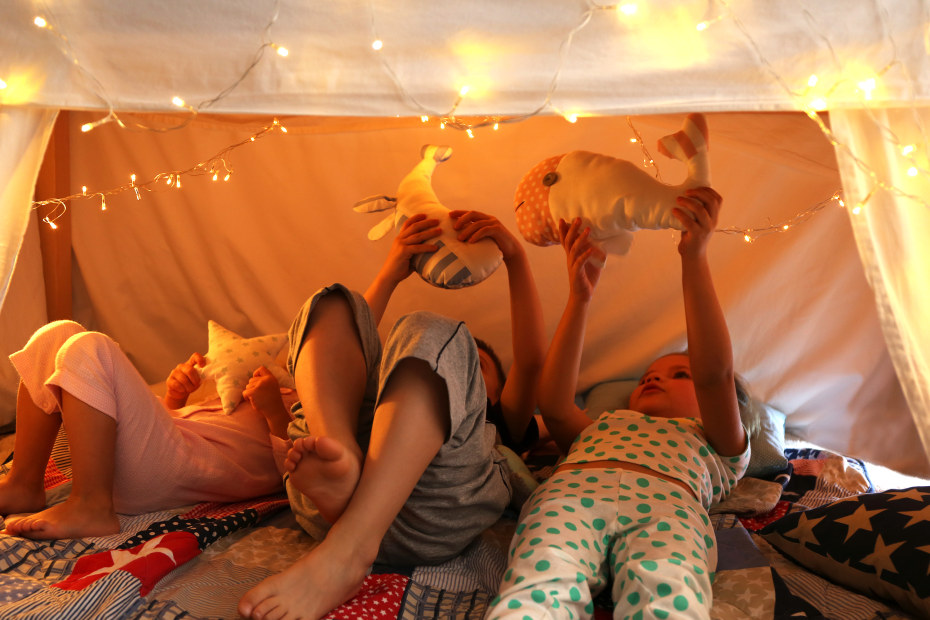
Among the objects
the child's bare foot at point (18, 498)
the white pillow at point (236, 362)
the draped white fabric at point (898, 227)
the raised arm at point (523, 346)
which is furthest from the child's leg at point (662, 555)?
the child's bare foot at point (18, 498)

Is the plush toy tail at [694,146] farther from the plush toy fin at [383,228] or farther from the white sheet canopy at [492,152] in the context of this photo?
the plush toy fin at [383,228]

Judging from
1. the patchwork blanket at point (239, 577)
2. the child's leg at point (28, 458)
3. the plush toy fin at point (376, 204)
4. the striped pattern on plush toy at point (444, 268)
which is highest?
the plush toy fin at point (376, 204)

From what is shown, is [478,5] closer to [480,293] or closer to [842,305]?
[480,293]

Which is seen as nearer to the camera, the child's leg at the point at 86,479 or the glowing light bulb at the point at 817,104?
the glowing light bulb at the point at 817,104

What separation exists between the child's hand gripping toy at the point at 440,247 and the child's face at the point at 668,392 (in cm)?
47

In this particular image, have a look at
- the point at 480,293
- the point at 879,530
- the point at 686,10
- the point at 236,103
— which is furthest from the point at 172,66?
the point at 480,293

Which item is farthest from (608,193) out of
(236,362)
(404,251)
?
(236,362)

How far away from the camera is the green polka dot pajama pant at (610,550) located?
88cm

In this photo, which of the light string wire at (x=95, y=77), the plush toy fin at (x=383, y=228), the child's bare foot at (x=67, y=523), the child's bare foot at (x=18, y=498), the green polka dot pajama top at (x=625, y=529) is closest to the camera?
the light string wire at (x=95, y=77)

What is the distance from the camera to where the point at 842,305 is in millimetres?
1852

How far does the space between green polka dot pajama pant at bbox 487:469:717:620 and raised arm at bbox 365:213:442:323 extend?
0.49 m

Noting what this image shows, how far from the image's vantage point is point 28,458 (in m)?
1.26

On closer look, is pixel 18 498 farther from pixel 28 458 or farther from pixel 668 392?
pixel 668 392

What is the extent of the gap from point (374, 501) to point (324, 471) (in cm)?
8
